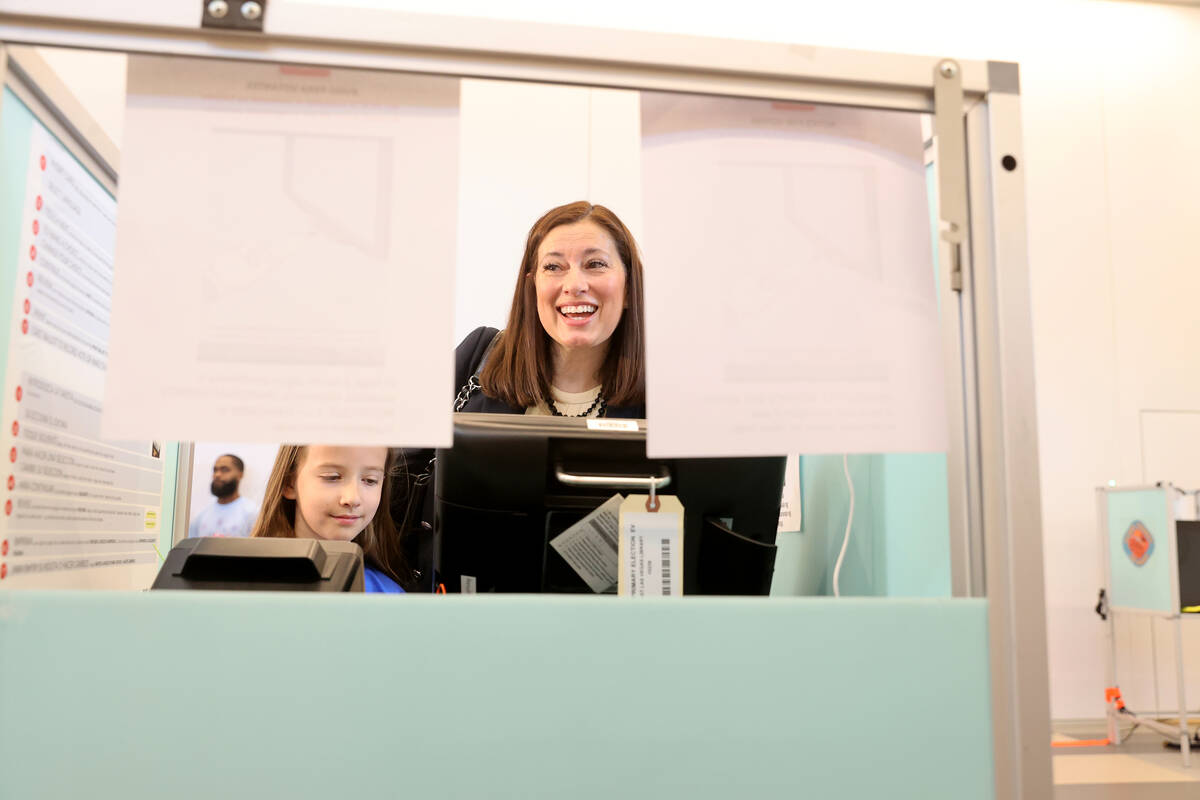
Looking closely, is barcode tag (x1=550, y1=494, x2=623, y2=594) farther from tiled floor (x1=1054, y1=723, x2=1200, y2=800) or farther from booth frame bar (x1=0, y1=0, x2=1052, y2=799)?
tiled floor (x1=1054, y1=723, x2=1200, y2=800)

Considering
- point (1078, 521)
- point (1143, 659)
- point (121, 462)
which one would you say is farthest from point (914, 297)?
point (1143, 659)

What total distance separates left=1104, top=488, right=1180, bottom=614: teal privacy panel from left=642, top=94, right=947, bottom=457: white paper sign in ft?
10.9

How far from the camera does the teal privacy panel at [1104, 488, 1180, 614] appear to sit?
11.3 feet

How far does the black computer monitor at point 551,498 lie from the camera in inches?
45.3

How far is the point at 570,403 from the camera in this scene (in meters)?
2.21

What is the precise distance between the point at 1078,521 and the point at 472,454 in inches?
153

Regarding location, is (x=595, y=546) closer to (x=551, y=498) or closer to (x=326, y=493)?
(x=551, y=498)

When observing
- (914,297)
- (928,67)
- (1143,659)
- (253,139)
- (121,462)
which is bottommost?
(1143,659)

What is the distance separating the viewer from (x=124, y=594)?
640mm

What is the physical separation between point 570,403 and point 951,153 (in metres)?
1.49

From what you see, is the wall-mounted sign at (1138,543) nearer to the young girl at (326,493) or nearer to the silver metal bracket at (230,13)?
the young girl at (326,493)

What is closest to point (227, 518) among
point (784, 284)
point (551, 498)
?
point (551, 498)

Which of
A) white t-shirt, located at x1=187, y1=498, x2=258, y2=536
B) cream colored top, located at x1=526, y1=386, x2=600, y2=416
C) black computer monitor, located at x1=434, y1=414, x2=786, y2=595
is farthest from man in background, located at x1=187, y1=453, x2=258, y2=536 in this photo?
black computer monitor, located at x1=434, y1=414, x2=786, y2=595

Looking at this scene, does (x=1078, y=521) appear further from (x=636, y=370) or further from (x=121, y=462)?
(x=121, y=462)
